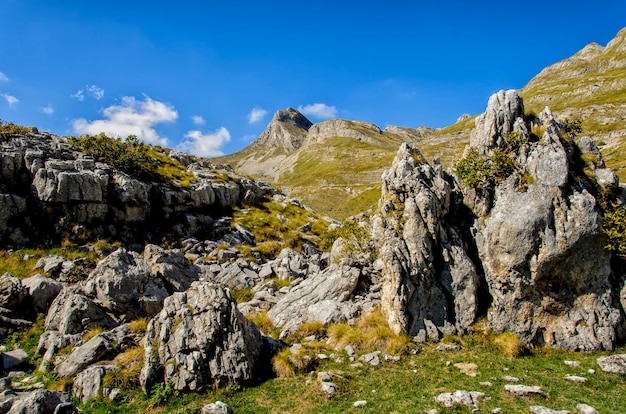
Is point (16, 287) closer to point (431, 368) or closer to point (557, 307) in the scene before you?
point (431, 368)

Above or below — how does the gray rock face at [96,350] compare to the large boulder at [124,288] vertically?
below

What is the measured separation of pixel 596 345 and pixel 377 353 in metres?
11.1

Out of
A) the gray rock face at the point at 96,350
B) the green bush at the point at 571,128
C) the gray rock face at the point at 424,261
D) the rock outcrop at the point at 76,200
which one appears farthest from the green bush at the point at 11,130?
the green bush at the point at 571,128

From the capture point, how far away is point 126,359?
1716 centimetres

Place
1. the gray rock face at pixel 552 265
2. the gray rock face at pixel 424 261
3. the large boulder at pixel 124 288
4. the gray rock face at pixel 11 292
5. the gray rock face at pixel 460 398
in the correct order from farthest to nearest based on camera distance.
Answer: the large boulder at pixel 124 288 < the gray rock face at pixel 11 292 < the gray rock face at pixel 424 261 < the gray rock face at pixel 552 265 < the gray rock face at pixel 460 398

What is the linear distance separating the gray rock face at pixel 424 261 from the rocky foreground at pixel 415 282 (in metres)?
0.08

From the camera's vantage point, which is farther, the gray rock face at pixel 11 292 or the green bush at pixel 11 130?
the green bush at pixel 11 130

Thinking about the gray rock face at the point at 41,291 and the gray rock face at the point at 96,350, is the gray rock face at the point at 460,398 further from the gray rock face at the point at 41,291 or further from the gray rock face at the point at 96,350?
the gray rock face at the point at 41,291

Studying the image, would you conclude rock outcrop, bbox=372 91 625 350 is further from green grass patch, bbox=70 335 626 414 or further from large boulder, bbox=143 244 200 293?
large boulder, bbox=143 244 200 293

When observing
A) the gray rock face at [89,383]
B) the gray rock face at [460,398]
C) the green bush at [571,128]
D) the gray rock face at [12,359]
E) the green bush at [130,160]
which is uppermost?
the green bush at [130,160]

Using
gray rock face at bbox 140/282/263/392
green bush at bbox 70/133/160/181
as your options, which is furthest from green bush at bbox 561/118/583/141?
green bush at bbox 70/133/160/181

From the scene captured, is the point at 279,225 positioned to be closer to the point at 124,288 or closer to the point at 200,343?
the point at 124,288

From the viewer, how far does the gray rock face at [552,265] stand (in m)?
18.5

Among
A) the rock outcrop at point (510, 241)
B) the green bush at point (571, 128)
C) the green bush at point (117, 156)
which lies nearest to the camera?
the rock outcrop at point (510, 241)
